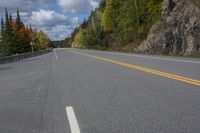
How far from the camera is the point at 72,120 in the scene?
7.07 meters

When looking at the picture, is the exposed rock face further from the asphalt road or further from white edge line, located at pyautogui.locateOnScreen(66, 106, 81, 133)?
white edge line, located at pyautogui.locateOnScreen(66, 106, 81, 133)

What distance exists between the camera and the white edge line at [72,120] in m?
6.36

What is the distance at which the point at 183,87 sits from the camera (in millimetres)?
10156

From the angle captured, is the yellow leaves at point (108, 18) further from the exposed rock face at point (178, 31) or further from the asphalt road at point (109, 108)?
the asphalt road at point (109, 108)

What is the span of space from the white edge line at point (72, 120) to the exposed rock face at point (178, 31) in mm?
23191

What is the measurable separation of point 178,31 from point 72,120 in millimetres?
29659

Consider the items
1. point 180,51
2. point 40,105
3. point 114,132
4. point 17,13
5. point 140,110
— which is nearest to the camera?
point 114,132

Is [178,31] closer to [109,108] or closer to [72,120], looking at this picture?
[109,108]

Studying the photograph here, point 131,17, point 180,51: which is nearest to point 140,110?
point 180,51

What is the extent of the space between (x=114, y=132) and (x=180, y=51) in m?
28.6

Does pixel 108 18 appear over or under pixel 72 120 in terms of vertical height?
over

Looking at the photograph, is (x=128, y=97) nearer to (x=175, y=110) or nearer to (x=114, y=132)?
(x=175, y=110)

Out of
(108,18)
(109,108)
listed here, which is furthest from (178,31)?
(108,18)

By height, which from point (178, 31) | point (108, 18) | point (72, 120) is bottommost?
point (72, 120)
